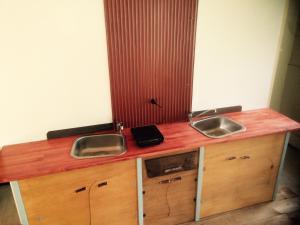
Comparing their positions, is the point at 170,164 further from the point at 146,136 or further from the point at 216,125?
the point at 216,125

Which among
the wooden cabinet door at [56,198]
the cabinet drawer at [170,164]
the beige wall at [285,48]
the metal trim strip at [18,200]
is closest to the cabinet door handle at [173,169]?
the cabinet drawer at [170,164]

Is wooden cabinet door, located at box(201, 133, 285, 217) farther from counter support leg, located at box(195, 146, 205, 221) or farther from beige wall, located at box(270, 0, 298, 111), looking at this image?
beige wall, located at box(270, 0, 298, 111)

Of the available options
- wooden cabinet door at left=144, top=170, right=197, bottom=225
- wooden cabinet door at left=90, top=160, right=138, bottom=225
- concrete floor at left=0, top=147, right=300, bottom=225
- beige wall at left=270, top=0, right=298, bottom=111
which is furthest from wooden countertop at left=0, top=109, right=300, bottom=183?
beige wall at left=270, top=0, right=298, bottom=111

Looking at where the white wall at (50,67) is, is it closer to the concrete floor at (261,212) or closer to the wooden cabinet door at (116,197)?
the wooden cabinet door at (116,197)

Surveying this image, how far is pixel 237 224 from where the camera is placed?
2.10 metres

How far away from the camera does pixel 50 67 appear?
1.86 meters

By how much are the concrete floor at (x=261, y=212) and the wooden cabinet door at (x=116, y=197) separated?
69cm

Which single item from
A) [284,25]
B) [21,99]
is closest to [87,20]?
[21,99]

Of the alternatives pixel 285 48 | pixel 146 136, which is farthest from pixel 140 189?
pixel 285 48

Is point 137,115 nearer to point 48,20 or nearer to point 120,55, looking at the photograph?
point 120,55

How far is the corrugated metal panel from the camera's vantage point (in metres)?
1.88

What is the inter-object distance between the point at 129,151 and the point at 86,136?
50 centimetres

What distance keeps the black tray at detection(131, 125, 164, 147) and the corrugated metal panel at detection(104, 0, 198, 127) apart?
0.23 metres

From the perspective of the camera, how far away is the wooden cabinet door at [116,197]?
1718mm
